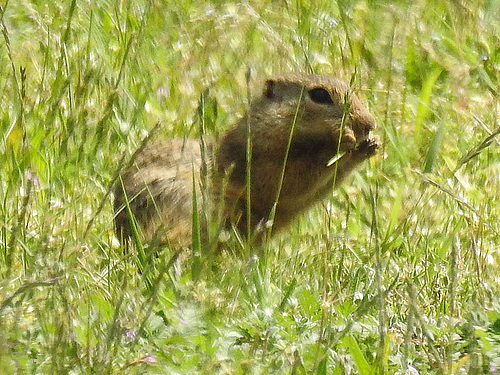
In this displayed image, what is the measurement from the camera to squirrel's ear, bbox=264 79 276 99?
5148mm

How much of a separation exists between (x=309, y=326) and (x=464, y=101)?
330 centimetres

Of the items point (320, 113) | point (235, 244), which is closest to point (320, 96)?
point (320, 113)

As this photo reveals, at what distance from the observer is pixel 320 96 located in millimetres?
4875

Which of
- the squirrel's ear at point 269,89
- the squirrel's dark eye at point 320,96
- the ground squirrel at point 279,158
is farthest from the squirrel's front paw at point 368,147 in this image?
the squirrel's ear at point 269,89

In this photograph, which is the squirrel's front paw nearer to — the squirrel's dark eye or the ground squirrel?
the ground squirrel

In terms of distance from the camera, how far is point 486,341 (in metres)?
2.63

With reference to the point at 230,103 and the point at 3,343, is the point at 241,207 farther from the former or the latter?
the point at 3,343

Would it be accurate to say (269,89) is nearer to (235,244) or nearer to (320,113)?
(320,113)

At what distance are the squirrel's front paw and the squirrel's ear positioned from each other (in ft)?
2.10

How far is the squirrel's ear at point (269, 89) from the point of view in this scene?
515 cm

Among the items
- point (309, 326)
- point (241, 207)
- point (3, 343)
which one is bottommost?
point (241, 207)

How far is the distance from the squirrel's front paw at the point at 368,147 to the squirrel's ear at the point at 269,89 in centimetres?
64

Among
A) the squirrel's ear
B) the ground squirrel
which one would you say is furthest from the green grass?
the squirrel's ear

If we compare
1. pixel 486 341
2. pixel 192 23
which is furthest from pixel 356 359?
pixel 192 23
